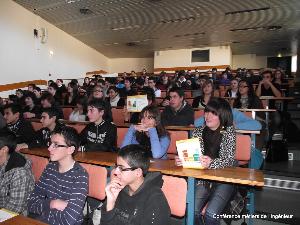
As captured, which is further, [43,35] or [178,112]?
[43,35]

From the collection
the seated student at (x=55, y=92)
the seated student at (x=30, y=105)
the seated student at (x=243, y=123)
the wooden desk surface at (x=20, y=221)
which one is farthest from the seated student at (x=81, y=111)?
the wooden desk surface at (x=20, y=221)

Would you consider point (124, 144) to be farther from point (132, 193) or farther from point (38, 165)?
point (132, 193)

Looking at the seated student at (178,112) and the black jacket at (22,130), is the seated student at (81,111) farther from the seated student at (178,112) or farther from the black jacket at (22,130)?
the seated student at (178,112)

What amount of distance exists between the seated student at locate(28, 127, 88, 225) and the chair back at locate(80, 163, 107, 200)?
8.0 inches

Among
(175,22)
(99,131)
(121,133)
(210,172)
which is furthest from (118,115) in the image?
(175,22)

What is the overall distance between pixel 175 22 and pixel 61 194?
930 cm

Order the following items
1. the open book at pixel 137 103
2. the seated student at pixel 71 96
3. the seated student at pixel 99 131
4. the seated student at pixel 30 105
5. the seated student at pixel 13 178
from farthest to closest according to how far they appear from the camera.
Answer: the seated student at pixel 71 96, the seated student at pixel 30 105, the open book at pixel 137 103, the seated student at pixel 99 131, the seated student at pixel 13 178

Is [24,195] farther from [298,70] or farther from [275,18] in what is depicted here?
[298,70]

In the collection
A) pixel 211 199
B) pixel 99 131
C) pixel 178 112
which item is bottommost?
pixel 211 199

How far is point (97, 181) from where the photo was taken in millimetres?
2289

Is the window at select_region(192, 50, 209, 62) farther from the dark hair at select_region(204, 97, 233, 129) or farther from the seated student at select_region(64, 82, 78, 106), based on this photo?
the dark hair at select_region(204, 97, 233, 129)

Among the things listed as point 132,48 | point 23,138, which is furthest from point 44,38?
point 23,138

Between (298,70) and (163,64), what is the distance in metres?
7.19

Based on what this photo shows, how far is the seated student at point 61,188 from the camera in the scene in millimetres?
1949
